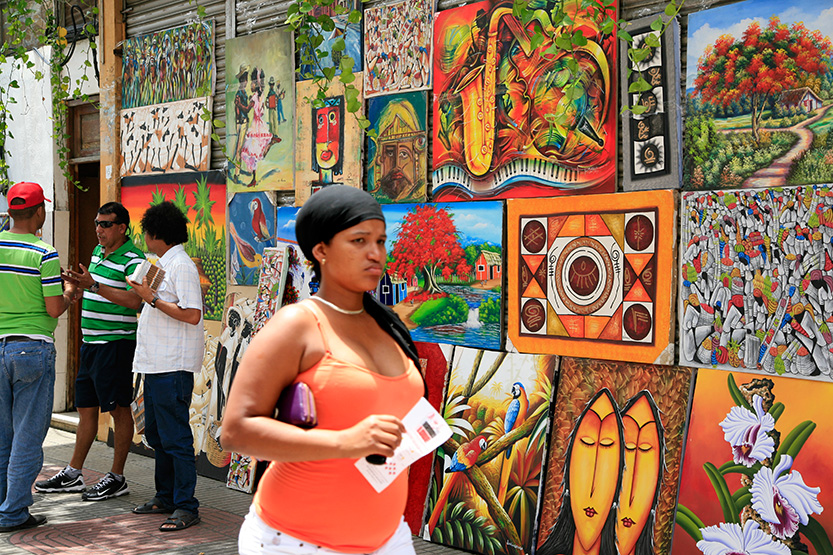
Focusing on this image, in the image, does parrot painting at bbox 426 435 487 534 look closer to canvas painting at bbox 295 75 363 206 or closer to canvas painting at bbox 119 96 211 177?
canvas painting at bbox 295 75 363 206

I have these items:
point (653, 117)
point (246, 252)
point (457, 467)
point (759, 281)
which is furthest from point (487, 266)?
point (246, 252)

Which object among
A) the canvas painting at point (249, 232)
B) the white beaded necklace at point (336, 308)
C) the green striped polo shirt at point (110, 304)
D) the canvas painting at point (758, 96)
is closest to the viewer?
the white beaded necklace at point (336, 308)

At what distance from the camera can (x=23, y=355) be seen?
5.61 meters

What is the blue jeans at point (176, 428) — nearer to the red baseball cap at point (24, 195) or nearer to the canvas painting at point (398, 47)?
the red baseball cap at point (24, 195)

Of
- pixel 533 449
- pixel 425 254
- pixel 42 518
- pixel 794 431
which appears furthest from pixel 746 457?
pixel 42 518

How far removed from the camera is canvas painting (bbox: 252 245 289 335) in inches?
262

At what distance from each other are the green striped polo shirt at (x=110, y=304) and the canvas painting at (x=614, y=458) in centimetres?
324

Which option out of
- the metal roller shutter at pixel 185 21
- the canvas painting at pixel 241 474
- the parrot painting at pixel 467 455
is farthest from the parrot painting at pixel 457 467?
the metal roller shutter at pixel 185 21

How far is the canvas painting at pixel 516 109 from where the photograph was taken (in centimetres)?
491

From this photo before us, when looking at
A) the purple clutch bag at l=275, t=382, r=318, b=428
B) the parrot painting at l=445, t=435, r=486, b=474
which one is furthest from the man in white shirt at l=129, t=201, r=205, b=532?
the purple clutch bag at l=275, t=382, r=318, b=428

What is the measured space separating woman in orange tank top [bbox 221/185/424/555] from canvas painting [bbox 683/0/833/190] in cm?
251

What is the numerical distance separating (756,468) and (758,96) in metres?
1.78

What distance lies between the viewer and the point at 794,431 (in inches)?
159

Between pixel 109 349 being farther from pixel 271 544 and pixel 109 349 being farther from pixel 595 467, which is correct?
pixel 271 544
